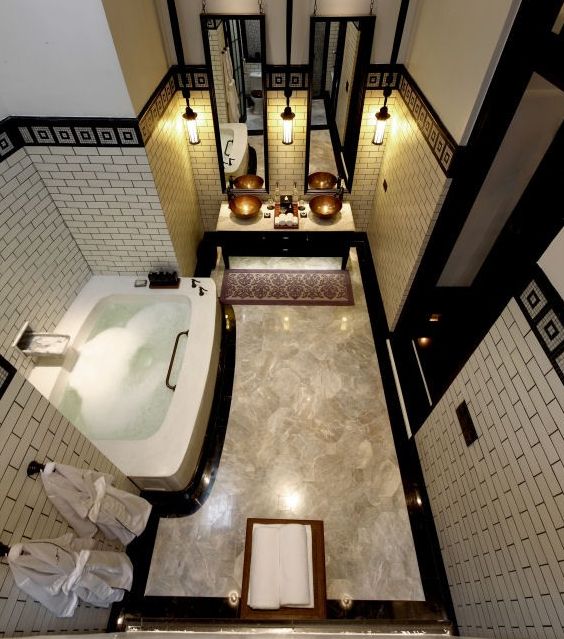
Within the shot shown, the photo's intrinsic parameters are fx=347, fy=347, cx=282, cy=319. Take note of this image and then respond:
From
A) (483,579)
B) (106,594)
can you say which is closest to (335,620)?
(483,579)

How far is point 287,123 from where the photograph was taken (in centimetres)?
369

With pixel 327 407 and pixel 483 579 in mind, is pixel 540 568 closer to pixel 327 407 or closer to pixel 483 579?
pixel 483 579

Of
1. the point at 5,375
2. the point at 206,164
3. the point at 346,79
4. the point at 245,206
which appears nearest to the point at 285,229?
the point at 245,206

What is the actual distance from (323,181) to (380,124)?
95 cm

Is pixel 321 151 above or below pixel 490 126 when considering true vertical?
above

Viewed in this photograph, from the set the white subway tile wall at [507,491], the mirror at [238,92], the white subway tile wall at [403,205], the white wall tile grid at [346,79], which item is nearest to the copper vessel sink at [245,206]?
the mirror at [238,92]

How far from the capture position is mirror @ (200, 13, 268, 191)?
10.7ft

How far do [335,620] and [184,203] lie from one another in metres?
4.02

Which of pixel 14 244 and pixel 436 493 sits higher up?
pixel 14 244

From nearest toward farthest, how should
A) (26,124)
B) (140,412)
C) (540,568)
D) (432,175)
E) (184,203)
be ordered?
(540,568) < (26,124) < (432,175) < (140,412) < (184,203)

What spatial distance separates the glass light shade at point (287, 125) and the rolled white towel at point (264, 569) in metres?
3.71

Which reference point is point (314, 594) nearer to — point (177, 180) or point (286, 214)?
point (286, 214)

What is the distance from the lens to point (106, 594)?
172 cm

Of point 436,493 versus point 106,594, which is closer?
point 106,594
